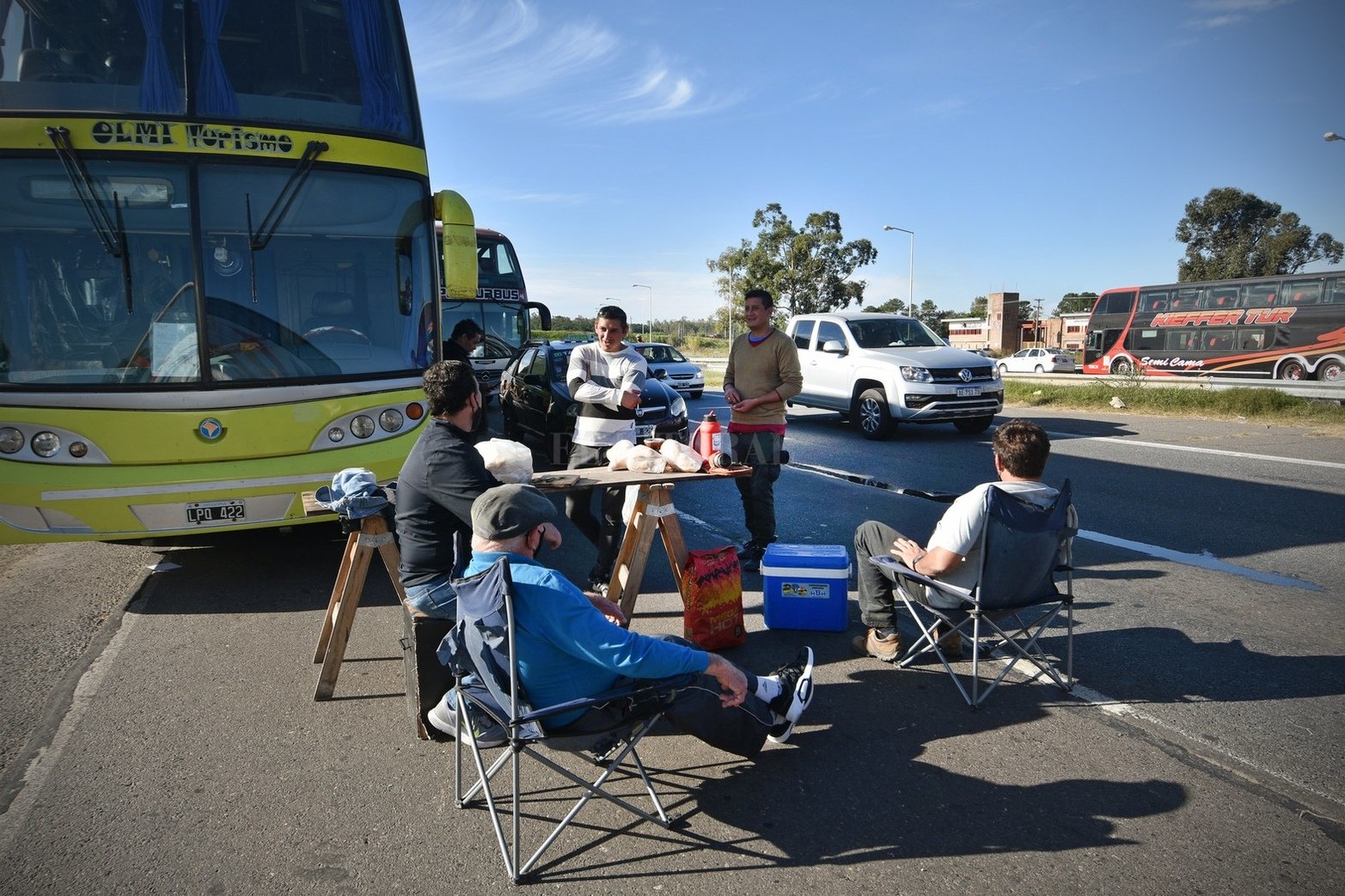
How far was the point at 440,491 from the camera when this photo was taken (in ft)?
12.0

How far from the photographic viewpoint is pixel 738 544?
6875 mm

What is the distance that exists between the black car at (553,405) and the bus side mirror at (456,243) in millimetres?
3309

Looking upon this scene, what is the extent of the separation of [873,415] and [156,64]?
1117cm

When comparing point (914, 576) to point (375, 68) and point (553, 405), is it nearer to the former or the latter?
point (375, 68)

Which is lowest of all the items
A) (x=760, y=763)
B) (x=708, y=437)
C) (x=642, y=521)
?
(x=760, y=763)

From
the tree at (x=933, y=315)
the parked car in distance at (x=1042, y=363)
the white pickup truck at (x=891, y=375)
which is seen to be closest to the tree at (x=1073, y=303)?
the tree at (x=933, y=315)

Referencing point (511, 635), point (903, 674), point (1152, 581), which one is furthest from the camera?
point (1152, 581)

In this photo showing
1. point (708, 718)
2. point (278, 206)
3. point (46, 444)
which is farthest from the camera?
point (278, 206)

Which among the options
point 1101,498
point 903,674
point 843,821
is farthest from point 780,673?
point 1101,498

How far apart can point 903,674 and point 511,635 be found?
2462mm

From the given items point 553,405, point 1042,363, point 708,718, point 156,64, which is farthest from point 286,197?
point 1042,363

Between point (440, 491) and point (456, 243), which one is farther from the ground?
point (456, 243)

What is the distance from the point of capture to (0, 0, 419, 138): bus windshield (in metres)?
5.05

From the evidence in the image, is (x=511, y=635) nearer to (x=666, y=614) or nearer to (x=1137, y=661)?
(x=666, y=614)
